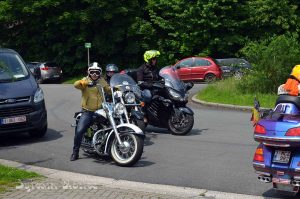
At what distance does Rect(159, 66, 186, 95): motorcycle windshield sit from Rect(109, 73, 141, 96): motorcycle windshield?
1.18 m

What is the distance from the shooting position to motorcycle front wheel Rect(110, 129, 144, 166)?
9141mm

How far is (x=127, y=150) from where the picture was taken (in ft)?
30.5

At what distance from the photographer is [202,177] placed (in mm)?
8672

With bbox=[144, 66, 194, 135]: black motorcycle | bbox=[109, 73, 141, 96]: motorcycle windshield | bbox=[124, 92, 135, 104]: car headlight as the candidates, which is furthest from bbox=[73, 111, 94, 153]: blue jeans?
bbox=[144, 66, 194, 135]: black motorcycle

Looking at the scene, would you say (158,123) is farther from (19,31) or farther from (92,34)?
(19,31)

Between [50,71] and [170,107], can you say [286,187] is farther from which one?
[50,71]

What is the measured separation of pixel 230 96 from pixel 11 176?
1273 centimetres

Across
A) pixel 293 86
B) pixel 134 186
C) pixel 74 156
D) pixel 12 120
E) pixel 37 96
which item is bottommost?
pixel 74 156

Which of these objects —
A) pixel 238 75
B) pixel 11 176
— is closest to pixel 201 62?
pixel 238 75

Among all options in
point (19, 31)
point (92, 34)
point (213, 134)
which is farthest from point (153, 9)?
point (213, 134)

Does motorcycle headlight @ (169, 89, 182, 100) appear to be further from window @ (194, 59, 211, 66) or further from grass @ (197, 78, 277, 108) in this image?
window @ (194, 59, 211, 66)

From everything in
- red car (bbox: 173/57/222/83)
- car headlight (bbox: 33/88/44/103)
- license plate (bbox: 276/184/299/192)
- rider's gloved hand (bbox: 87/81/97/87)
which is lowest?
red car (bbox: 173/57/222/83)

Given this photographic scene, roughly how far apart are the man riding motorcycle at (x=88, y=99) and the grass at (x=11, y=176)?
53.8 inches

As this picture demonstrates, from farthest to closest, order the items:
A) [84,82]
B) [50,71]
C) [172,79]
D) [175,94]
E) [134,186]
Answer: [50,71]
[172,79]
[175,94]
[84,82]
[134,186]
